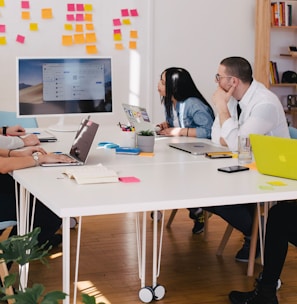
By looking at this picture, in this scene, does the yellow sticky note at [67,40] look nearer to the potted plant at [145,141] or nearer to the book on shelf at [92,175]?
the potted plant at [145,141]

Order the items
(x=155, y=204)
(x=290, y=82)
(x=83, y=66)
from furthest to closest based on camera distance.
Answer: (x=290, y=82) < (x=83, y=66) < (x=155, y=204)

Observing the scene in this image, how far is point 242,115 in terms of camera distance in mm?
3578

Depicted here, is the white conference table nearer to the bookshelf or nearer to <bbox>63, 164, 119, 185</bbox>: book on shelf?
<bbox>63, 164, 119, 185</bbox>: book on shelf

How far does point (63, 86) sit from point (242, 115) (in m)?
1.24

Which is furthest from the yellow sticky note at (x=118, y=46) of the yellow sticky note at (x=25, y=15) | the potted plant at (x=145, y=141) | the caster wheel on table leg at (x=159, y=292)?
the caster wheel on table leg at (x=159, y=292)

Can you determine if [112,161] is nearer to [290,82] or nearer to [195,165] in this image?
[195,165]

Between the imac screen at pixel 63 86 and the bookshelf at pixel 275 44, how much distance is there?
2332 millimetres

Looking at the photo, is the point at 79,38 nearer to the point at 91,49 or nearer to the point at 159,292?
the point at 91,49

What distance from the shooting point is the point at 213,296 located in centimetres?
313

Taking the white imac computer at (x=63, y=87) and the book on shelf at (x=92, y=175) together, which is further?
the white imac computer at (x=63, y=87)

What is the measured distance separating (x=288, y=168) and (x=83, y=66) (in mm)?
1988

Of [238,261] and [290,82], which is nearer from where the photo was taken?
[238,261]

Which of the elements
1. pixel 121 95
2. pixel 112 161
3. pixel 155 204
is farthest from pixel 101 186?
pixel 121 95

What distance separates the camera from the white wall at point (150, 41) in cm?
555
